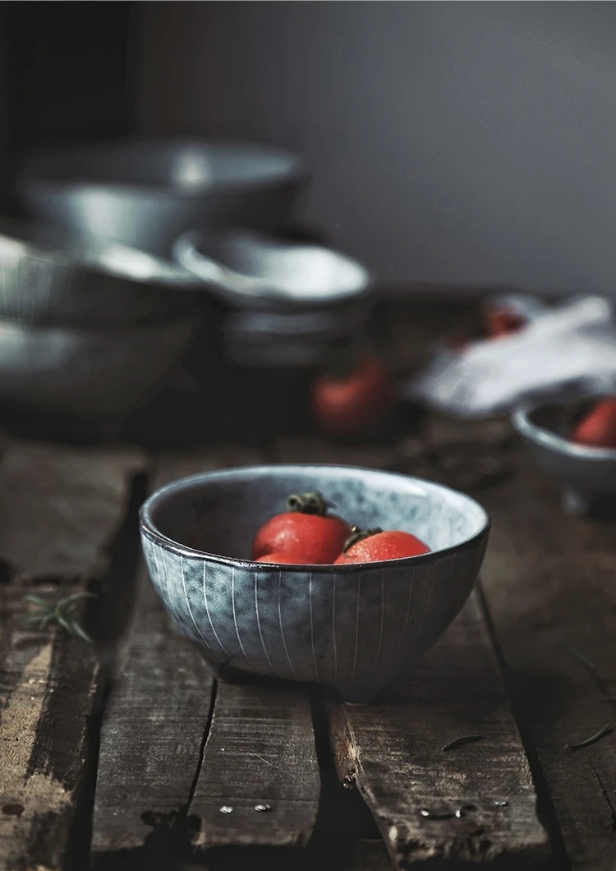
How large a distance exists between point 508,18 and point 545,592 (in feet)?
5.85

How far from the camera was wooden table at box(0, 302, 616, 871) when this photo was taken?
0.54 meters

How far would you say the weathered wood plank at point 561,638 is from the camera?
0.59 meters

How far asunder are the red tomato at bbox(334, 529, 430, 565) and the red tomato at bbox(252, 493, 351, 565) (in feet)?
0.08

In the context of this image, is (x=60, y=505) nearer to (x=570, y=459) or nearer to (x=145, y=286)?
(x=145, y=286)

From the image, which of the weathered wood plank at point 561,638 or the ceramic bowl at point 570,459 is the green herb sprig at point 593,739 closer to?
the weathered wood plank at point 561,638

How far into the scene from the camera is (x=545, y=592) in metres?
0.87

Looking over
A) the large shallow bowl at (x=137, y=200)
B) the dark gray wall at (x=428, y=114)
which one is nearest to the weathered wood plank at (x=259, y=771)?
the large shallow bowl at (x=137, y=200)

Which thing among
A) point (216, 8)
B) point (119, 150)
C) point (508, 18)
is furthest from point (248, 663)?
point (508, 18)

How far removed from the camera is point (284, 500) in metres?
0.76

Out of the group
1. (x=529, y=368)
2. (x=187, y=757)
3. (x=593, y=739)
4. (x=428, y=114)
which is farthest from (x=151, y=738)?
(x=428, y=114)

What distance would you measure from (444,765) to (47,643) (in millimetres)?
290

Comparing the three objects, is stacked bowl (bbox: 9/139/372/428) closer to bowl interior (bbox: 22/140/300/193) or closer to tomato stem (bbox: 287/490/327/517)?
bowl interior (bbox: 22/140/300/193)

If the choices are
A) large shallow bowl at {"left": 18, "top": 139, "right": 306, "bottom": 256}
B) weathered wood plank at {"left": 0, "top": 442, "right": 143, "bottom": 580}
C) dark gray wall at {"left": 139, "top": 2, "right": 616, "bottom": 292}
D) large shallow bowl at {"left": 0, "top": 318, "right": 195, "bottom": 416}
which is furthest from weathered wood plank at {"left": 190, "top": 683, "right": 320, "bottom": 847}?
dark gray wall at {"left": 139, "top": 2, "right": 616, "bottom": 292}

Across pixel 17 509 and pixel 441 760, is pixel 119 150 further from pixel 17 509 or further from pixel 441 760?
pixel 441 760
